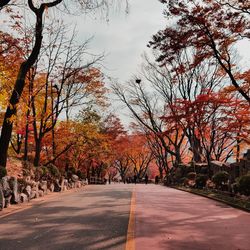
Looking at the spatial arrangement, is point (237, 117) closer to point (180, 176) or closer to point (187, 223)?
point (180, 176)

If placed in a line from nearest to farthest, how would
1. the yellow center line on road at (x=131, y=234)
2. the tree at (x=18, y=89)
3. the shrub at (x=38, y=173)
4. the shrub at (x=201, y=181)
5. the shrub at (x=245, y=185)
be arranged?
the yellow center line on road at (x=131, y=234)
the tree at (x=18, y=89)
the shrub at (x=245, y=185)
the shrub at (x=38, y=173)
the shrub at (x=201, y=181)

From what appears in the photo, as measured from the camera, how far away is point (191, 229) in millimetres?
9102

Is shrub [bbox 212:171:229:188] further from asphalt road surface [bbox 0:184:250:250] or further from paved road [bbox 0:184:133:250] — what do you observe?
paved road [bbox 0:184:133:250]

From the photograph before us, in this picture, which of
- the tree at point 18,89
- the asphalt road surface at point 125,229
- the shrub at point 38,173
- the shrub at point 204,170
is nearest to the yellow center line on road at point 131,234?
the asphalt road surface at point 125,229

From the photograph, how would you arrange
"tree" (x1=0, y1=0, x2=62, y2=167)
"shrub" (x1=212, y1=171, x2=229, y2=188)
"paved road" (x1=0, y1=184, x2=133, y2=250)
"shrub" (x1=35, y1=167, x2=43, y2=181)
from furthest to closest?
"shrub" (x1=212, y1=171, x2=229, y2=188), "shrub" (x1=35, y1=167, x2=43, y2=181), "tree" (x1=0, y1=0, x2=62, y2=167), "paved road" (x1=0, y1=184, x2=133, y2=250)

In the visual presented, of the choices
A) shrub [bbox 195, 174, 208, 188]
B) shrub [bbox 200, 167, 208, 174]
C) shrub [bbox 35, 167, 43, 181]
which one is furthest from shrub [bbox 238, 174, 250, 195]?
shrub [bbox 200, 167, 208, 174]

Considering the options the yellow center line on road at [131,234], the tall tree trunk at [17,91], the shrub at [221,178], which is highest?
the tall tree trunk at [17,91]

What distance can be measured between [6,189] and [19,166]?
578 centimetres

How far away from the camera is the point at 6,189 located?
1389 centimetres

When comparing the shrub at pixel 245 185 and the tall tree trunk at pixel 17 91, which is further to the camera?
the shrub at pixel 245 185

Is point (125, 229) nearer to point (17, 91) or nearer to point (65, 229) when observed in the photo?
point (65, 229)

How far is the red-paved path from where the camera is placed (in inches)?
289

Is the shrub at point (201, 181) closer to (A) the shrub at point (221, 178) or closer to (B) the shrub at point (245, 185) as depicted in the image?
(A) the shrub at point (221, 178)

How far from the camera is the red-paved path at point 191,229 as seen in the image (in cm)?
735
